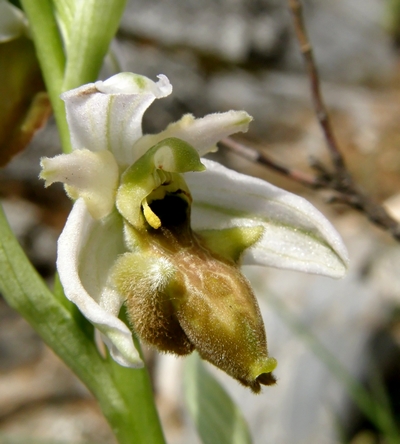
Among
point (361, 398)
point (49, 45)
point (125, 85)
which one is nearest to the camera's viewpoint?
point (125, 85)

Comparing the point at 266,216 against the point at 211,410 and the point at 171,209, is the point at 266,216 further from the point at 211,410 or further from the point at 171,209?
the point at 211,410

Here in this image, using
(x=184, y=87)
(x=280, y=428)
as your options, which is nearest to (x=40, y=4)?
(x=280, y=428)

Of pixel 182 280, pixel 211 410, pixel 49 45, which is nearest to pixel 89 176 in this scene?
pixel 182 280

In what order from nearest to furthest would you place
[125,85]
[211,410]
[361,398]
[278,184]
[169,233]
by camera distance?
1. [125,85]
2. [169,233]
3. [211,410]
4. [361,398]
5. [278,184]

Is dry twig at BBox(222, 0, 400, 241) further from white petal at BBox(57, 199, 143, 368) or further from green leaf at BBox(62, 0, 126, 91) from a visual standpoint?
white petal at BBox(57, 199, 143, 368)

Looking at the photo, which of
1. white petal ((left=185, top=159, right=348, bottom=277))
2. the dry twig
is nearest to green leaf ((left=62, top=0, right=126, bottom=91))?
white petal ((left=185, top=159, right=348, bottom=277))

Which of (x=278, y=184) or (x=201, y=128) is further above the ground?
(x=201, y=128)
